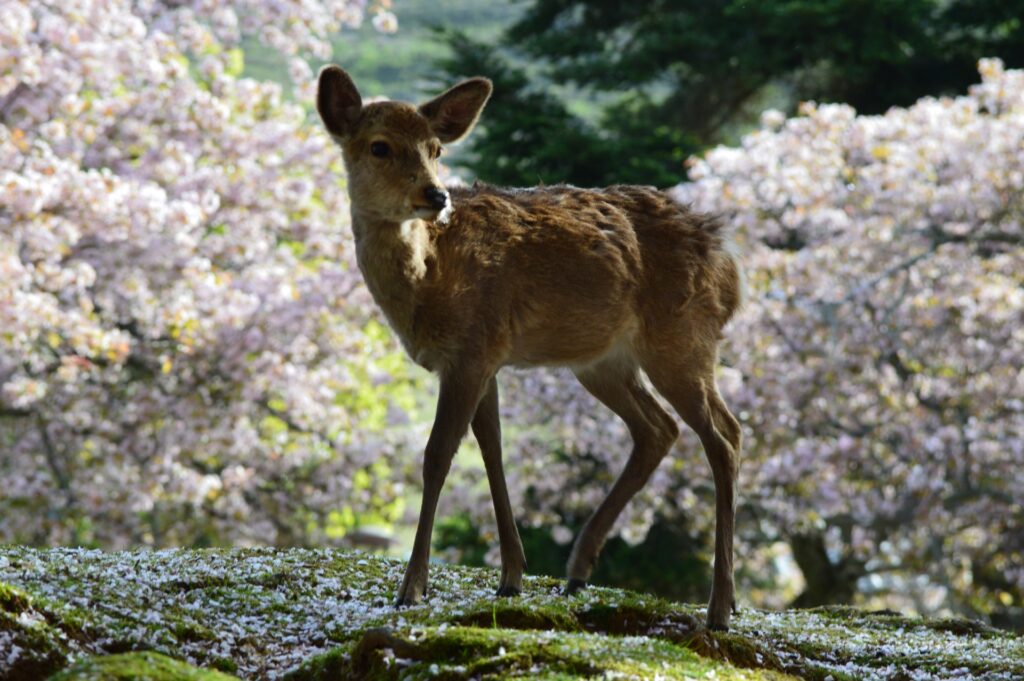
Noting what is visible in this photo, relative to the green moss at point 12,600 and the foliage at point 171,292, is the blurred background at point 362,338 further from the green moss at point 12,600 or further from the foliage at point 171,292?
the green moss at point 12,600

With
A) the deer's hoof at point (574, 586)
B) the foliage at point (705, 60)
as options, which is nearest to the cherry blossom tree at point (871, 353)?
the foliage at point (705, 60)

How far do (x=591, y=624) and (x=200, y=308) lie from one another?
874 centimetres

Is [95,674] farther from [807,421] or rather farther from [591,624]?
[807,421]

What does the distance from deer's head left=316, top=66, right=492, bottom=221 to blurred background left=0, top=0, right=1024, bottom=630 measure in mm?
5567

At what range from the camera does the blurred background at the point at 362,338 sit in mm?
12672

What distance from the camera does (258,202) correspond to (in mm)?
14703

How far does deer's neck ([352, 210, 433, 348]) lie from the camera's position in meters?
5.62

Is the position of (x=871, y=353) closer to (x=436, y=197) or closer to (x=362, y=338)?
(x=362, y=338)

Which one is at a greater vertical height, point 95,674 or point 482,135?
point 482,135

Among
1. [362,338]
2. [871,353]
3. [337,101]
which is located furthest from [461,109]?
[362,338]

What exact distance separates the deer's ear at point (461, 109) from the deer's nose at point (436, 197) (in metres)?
0.73

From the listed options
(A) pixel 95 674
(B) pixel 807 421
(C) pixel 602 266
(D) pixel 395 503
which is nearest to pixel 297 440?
(D) pixel 395 503

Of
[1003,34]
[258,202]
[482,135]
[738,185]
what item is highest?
[1003,34]

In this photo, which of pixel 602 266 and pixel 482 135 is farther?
pixel 482 135
